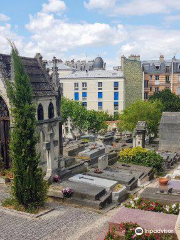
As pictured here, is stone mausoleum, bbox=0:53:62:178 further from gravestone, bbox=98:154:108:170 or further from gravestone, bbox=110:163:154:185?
gravestone, bbox=110:163:154:185

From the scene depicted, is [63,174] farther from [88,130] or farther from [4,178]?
[88,130]

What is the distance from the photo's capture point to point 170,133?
98.7 feet

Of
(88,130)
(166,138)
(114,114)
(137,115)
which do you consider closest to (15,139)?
(166,138)

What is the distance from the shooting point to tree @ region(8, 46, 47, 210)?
12.4 m

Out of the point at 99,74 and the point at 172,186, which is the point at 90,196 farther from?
the point at 99,74

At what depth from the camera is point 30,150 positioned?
1263 centimetres

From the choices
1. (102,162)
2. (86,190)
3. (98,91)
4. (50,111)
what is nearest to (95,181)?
(86,190)

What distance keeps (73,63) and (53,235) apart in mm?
68230

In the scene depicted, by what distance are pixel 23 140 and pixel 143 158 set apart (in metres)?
11.8

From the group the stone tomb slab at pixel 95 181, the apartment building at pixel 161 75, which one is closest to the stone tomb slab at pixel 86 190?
the stone tomb slab at pixel 95 181

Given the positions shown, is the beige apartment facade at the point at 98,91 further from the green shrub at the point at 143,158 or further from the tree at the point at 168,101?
the green shrub at the point at 143,158

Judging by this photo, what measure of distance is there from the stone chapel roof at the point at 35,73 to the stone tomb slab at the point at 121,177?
598cm

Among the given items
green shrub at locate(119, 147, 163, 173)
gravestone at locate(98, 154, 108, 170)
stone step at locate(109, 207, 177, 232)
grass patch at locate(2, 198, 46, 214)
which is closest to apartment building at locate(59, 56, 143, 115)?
green shrub at locate(119, 147, 163, 173)

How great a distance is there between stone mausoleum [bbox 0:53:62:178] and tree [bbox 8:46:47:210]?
3.45 meters
